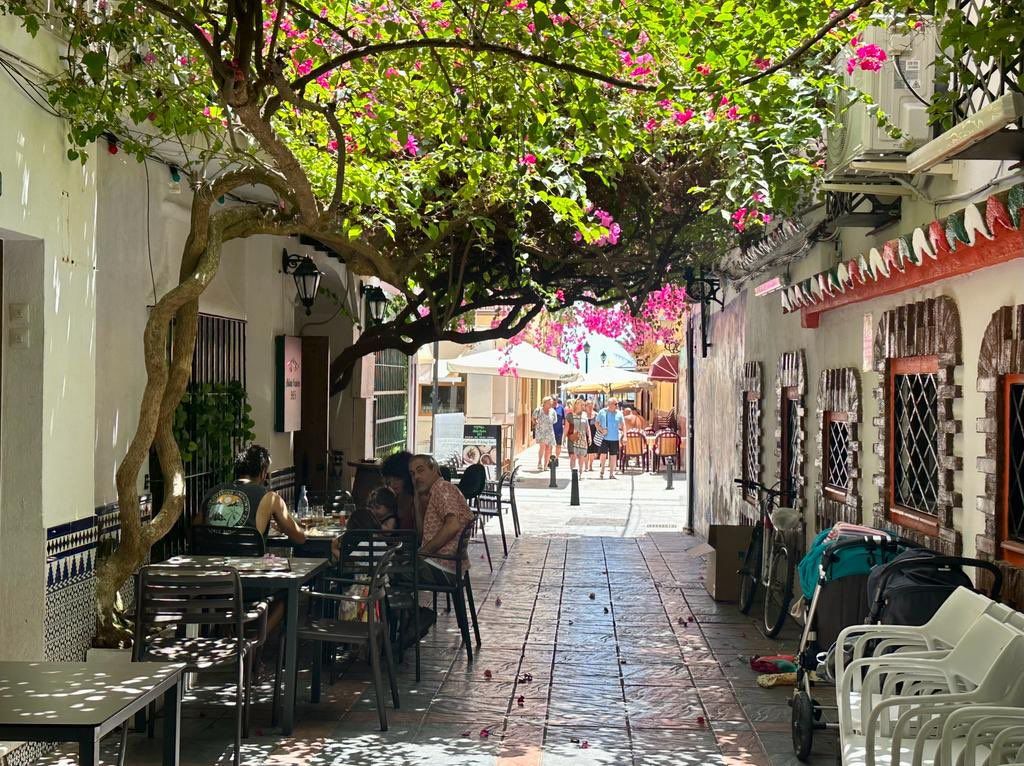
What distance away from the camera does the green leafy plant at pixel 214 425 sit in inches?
370

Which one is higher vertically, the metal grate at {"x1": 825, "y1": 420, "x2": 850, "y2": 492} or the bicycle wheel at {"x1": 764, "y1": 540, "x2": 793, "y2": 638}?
the metal grate at {"x1": 825, "y1": 420, "x2": 850, "y2": 492}

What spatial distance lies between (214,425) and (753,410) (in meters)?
6.19

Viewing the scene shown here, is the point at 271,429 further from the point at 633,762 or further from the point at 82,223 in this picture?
the point at 633,762

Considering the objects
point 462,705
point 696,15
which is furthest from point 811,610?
point 696,15

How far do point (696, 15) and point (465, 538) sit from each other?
3815 mm

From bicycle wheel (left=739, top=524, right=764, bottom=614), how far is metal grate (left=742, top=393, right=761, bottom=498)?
2.24 meters

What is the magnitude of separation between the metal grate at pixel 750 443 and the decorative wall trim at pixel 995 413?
6.65 metres

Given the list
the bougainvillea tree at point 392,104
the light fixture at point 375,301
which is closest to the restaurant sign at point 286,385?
the light fixture at point 375,301

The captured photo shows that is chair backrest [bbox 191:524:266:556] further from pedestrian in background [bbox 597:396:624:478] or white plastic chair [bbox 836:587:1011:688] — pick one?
pedestrian in background [bbox 597:396:624:478]

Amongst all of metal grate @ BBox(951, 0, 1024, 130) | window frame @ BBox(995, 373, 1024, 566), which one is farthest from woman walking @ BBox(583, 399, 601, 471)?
window frame @ BBox(995, 373, 1024, 566)

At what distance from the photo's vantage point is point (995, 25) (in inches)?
170

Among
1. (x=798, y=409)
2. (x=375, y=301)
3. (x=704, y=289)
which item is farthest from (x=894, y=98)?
(x=375, y=301)

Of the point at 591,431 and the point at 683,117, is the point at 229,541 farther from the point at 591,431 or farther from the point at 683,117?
the point at 591,431

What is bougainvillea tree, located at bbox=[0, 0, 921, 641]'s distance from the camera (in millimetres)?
6141
